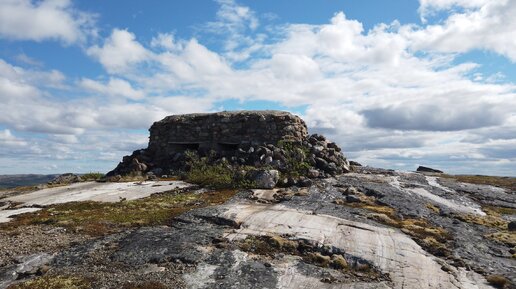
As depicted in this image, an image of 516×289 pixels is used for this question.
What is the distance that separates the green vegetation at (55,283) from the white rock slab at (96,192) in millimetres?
15599

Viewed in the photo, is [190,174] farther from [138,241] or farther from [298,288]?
[298,288]

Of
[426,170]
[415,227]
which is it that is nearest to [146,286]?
[415,227]

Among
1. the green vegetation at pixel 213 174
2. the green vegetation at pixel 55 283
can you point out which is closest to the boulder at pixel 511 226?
the green vegetation at pixel 213 174

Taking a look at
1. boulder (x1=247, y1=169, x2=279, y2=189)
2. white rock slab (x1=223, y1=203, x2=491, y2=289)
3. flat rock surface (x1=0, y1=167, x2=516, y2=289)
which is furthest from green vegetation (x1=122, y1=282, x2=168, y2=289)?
boulder (x1=247, y1=169, x2=279, y2=189)

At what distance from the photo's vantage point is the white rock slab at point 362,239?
18.1 meters

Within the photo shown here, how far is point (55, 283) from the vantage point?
50.4 feet

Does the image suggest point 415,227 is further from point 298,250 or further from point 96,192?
point 96,192

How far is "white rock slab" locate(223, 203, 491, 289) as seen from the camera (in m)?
18.1

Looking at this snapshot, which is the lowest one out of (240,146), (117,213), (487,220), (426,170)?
(487,220)

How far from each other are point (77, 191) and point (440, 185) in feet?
121

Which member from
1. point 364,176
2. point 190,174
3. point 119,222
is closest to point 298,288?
point 119,222

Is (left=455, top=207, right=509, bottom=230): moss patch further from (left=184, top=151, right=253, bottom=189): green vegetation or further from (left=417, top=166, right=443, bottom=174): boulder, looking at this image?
(left=417, top=166, right=443, bottom=174): boulder

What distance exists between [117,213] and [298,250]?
489 inches

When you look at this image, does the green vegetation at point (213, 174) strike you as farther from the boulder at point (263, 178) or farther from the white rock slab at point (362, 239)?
the white rock slab at point (362, 239)
